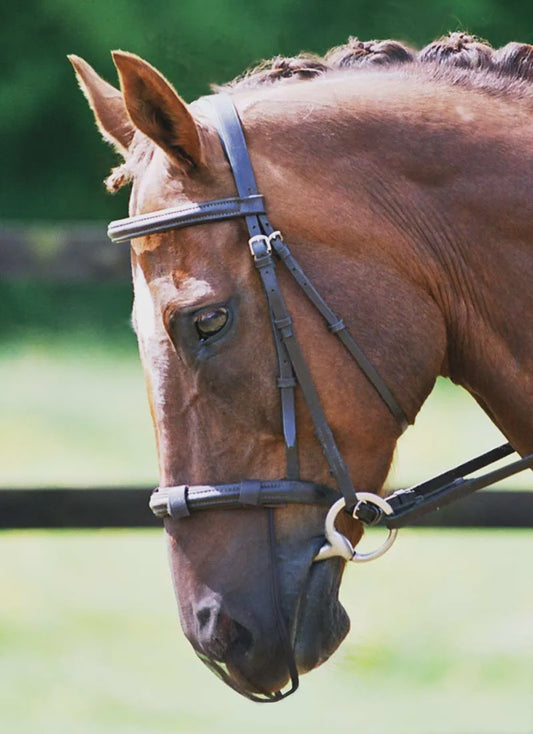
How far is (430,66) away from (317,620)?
43.2 inches

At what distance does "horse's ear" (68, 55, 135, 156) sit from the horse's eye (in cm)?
48

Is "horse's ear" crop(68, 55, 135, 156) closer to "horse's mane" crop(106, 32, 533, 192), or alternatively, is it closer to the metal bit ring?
"horse's mane" crop(106, 32, 533, 192)

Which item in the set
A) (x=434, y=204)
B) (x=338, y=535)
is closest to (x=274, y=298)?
(x=434, y=204)

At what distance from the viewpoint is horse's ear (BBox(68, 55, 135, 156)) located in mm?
2295

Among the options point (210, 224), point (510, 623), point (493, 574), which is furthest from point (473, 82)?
point (493, 574)

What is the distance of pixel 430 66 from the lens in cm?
221

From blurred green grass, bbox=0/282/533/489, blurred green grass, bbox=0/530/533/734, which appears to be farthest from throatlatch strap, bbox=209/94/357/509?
blurred green grass, bbox=0/282/533/489

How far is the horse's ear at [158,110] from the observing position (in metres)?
1.93

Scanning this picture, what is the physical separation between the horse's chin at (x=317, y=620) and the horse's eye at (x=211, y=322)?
1.55 feet

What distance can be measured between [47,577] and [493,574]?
92.8 inches

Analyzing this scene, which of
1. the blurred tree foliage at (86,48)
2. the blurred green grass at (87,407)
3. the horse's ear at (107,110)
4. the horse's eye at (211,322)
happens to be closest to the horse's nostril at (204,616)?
the horse's eye at (211,322)

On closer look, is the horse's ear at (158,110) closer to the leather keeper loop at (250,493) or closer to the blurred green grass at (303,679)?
the leather keeper loop at (250,493)

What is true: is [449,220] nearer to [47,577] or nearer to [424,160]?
[424,160]

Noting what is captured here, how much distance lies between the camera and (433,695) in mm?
4293
